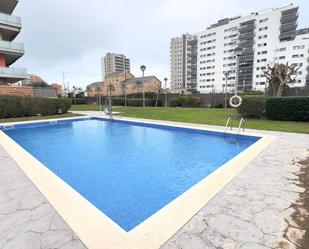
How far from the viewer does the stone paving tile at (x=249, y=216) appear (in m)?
1.85

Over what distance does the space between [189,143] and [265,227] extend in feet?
16.7

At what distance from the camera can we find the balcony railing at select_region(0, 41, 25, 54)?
58.3 ft

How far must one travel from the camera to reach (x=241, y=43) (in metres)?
55.8

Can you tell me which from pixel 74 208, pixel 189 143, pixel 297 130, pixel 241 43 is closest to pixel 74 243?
pixel 74 208

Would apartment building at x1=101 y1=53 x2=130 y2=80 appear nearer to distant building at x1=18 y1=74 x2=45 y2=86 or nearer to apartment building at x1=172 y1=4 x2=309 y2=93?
distant building at x1=18 y1=74 x2=45 y2=86

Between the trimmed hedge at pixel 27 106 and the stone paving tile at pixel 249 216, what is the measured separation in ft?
48.2

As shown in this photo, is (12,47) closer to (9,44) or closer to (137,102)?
(9,44)

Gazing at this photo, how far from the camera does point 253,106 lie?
10.6 m

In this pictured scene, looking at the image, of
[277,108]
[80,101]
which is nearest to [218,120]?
[277,108]

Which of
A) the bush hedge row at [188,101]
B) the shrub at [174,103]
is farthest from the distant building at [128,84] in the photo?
the bush hedge row at [188,101]

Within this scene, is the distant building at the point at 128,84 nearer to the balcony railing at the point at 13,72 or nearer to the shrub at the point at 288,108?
the balcony railing at the point at 13,72

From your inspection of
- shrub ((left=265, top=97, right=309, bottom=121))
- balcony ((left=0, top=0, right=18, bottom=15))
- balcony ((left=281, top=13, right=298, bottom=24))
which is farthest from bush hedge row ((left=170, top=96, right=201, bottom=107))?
balcony ((left=281, top=13, right=298, bottom=24))

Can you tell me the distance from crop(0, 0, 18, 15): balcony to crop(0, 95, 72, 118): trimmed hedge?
1256 cm

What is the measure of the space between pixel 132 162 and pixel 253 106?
8.28 m
